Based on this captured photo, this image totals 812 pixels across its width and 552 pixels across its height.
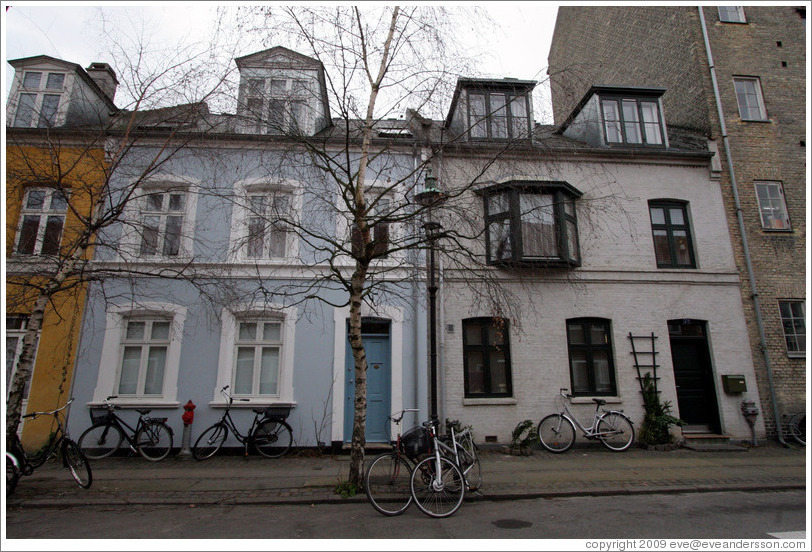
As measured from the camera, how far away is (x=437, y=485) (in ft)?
18.4

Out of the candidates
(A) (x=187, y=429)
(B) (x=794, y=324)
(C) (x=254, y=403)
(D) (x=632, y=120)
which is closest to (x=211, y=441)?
(A) (x=187, y=429)

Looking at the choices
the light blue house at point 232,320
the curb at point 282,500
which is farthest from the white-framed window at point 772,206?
the light blue house at point 232,320

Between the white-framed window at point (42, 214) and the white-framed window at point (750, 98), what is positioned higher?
the white-framed window at point (750, 98)

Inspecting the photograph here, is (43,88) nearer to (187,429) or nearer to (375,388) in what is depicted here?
(187,429)

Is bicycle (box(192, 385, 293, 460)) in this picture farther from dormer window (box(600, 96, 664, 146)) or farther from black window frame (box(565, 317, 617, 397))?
dormer window (box(600, 96, 664, 146))

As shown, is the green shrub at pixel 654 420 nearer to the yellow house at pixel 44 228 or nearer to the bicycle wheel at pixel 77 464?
the bicycle wheel at pixel 77 464

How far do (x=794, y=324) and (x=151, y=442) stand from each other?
15322 mm

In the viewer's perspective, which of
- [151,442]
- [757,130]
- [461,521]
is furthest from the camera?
[757,130]

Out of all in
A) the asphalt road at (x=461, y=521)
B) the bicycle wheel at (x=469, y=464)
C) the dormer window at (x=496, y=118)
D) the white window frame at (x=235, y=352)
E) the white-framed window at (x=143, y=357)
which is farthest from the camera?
the white-framed window at (x=143, y=357)

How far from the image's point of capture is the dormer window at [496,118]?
23.2ft

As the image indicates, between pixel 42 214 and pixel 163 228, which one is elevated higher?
pixel 42 214

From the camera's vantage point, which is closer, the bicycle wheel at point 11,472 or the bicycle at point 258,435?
the bicycle wheel at point 11,472

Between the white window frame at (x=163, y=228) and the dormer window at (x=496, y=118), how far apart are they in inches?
244

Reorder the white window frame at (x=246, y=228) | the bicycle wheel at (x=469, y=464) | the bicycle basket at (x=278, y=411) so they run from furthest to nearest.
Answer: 1. the white window frame at (x=246, y=228)
2. the bicycle basket at (x=278, y=411)
3. the bicycle wheel at (x=469, y=464)
